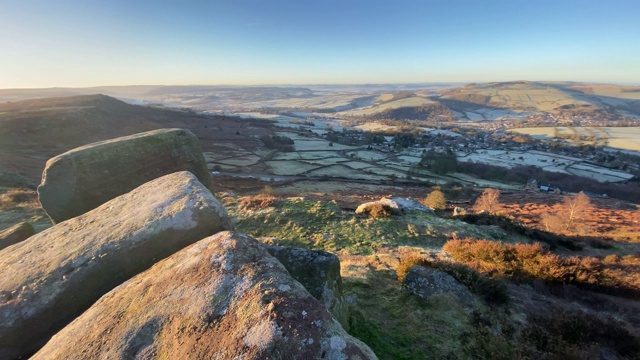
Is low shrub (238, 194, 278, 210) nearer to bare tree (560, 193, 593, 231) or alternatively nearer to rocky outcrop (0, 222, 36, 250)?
rocky outcrop (0, 222, 36, 250)

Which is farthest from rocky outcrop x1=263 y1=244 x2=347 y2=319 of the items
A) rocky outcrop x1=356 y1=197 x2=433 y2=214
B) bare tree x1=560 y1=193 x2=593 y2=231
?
bare tree x1=560 y1=193 x2=593 y2=231

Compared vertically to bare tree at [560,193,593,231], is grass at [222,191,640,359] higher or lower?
higher

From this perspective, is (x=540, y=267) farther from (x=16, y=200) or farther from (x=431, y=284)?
(x=16, y=200)

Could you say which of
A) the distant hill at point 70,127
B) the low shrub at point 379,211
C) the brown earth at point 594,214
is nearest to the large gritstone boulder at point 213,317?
the low shrub at point 379,211

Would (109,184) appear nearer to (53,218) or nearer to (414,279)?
(53,218)

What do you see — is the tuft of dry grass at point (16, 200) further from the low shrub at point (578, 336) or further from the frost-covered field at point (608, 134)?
the frost-covered field at point (608, 134)

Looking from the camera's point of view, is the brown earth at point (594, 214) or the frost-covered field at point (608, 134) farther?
the frost-covered field at point (608, 134)

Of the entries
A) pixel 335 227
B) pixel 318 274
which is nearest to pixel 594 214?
pixel 335 227
